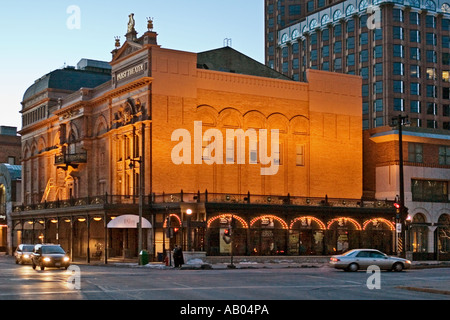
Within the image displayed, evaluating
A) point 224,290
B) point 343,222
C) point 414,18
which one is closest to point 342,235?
point 343,222

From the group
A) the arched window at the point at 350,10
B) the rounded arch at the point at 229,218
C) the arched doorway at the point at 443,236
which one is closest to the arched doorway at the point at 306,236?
the rounded arch at the point at 229,218

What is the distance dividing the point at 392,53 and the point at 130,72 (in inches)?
2256

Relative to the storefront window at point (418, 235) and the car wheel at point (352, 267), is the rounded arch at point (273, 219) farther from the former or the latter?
the car wheel at point (352, 267)

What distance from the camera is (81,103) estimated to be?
75.4 meters

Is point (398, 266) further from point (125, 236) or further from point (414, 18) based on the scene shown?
point (414, 18)

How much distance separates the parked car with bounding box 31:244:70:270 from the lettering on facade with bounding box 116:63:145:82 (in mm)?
21786

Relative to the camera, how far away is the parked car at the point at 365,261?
4350 centimetres

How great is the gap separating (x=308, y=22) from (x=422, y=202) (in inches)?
2552

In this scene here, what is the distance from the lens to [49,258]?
1838 inches

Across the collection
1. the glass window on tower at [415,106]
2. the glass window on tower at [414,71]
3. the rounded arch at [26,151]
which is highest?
the glass window on tower at [414,71]

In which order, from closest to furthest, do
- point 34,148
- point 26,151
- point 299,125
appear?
1. point 299,125
2. point 34,148
3. point 26,151

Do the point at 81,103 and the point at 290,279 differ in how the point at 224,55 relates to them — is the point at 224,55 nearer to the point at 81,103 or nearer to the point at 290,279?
the point at 81,103

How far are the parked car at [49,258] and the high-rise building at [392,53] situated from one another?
230 feet
